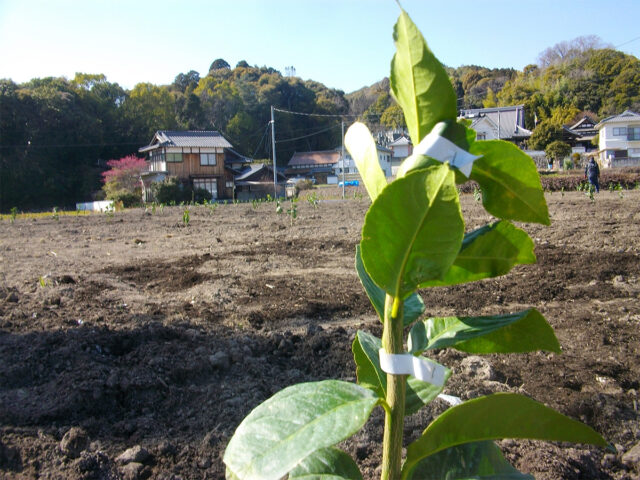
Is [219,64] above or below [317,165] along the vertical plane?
above

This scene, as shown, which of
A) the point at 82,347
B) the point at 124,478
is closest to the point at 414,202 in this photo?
the point at 124,478

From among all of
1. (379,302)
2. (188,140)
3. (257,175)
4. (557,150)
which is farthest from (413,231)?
(257,175)

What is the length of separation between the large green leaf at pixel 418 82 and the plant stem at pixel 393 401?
23 centimetres

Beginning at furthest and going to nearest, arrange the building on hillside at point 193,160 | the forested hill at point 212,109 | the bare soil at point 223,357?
the building on hillside at point 193,160 → the forested hill at point 212,109 → the bare soil at point 223,357

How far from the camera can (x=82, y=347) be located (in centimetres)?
263

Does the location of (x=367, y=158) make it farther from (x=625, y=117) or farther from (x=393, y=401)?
(x=625, y=117)

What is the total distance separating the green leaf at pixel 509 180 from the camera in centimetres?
57

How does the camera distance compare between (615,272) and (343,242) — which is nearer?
(615,272)

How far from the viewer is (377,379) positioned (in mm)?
766

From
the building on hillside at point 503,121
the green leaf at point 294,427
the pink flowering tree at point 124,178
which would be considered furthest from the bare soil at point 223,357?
the building on hillside at point 503,121

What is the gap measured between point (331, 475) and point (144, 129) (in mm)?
41995

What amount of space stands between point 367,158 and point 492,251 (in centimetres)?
21

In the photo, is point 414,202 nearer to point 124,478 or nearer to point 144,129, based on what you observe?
point 124,478

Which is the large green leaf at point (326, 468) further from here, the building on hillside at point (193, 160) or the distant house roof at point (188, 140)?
the distant house roof at point (188, 140)
